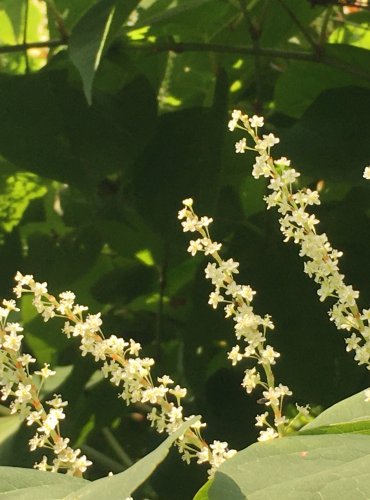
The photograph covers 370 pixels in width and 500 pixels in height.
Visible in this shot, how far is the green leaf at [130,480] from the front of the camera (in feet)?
1.26

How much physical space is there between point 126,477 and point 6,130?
0.73 meters

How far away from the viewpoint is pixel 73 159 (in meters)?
1.09

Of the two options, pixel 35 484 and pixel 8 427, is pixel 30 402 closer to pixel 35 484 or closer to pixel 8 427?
pixel 35 484

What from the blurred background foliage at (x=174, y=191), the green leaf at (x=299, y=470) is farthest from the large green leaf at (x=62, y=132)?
the green leaf at (x=299, y=470)

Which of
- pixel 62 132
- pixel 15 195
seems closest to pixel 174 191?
pixel 62 132

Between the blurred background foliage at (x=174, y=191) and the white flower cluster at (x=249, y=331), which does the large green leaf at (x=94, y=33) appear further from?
the white flower cluster at (x=249, y=331)

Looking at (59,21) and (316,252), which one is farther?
(59,21)

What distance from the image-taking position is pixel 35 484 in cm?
47

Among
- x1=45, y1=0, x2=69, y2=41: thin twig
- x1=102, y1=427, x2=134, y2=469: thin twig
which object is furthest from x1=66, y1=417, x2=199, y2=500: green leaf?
x1=102, y1=427, x2=134, y2=469: thin twig

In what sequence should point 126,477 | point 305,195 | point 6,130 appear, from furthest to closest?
point 6,130, point 305,195, point 126,477

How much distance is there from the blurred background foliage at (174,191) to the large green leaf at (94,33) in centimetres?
10

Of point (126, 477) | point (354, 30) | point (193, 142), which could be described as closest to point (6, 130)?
point (193, 142)

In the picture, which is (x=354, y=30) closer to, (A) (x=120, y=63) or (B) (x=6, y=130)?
(A) (x=120, y=63)

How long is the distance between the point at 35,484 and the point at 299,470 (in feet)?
0.45
